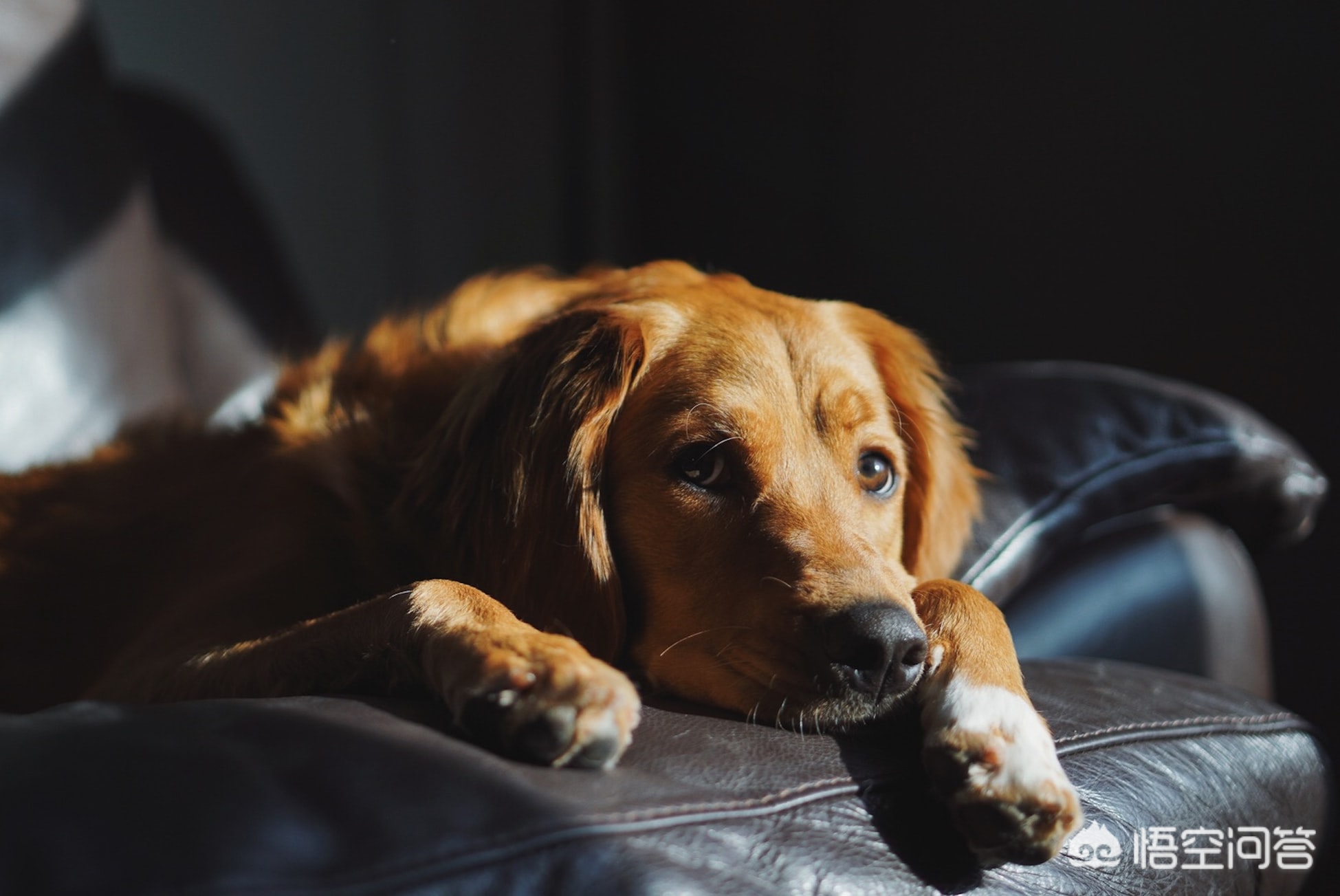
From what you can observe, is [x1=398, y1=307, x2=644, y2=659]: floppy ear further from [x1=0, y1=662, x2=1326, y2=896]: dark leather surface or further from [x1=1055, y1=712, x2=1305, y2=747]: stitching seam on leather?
[x1=1055, y1=712, x2=1305, y2=747]: stitching seam on leather

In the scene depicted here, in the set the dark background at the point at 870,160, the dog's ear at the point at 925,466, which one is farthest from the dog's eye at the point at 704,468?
the dark background at the point at 870,160

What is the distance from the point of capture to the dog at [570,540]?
124 centimetres

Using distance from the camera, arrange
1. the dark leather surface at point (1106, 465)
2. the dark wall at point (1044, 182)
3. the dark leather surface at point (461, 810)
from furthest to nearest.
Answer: the dark wall at point (1044, 182) → the dark leather surface at point (1106, 465) → the dark leather surface at point (461, 810)

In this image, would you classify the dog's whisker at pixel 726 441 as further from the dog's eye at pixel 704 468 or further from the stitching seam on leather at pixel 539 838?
the stitching seam on leather at pixel 539 838

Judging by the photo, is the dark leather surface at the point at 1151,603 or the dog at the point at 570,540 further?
the dark leather surface at the point at 1151,603

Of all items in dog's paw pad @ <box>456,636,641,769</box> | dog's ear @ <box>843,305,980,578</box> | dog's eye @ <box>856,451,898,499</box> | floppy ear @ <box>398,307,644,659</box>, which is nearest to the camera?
dog's paw pad @ <box>456,636,641,769</box>

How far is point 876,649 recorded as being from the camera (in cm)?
133

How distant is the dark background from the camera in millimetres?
3250

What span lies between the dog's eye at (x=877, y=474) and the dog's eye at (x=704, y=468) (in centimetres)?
27

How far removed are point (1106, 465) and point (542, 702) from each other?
157 centimetres

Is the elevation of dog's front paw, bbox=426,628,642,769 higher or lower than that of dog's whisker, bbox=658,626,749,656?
higher

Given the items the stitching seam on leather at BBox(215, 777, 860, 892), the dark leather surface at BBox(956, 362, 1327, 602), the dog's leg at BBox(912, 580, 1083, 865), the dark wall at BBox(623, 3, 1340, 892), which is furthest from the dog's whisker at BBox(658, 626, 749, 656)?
the dark wall at BBox(623, 3, 1340, 892)

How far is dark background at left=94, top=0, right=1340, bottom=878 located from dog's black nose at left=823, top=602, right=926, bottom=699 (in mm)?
2455

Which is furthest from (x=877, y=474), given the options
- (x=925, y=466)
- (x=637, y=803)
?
(x=637, y=803)
